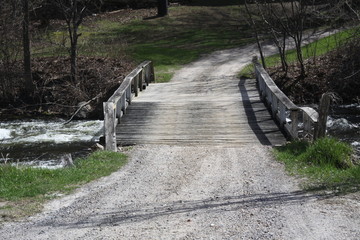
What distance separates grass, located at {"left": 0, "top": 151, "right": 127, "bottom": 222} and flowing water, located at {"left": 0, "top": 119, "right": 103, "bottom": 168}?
13.7 feet

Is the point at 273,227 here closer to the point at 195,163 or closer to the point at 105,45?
the point at 195,163

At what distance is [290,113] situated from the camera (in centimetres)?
1393

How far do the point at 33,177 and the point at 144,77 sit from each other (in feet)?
45.9

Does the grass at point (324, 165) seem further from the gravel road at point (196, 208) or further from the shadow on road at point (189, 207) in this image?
the shadow on road at point (189, 207)

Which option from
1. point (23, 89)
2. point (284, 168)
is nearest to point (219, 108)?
point (284, 168)

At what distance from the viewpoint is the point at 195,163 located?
38.8 feet

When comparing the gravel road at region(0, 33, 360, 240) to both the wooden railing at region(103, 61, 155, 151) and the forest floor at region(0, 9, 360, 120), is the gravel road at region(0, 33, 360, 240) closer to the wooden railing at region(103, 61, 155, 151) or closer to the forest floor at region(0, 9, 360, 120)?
the wooden railing at region(103, 61, 155, 151)

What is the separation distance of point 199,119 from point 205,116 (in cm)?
36

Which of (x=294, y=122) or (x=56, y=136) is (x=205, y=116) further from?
(x=56, y=136)

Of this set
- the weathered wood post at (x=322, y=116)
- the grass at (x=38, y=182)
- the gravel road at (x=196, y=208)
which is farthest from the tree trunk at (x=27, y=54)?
the weathered wood post at (x=322, y=116)

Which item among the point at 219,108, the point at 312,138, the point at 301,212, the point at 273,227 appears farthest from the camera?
the point at 219,108

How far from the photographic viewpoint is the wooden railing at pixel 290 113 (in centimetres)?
1293

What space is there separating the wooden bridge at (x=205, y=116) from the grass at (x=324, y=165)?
38.8 inches

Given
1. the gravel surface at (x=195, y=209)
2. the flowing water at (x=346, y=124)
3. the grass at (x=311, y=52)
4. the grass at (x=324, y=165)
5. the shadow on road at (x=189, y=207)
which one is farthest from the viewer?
the grass at (x=311, y=52)
